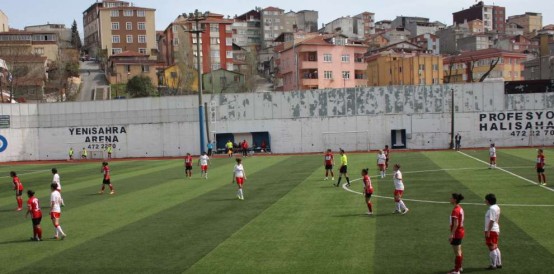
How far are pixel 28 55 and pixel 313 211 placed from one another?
109 metres

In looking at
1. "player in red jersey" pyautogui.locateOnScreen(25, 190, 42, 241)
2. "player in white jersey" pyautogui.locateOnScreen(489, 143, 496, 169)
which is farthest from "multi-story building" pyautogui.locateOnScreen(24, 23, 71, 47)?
"player in red jersey" pyautogui.locateOnScreen(25, 190, 42, 241)

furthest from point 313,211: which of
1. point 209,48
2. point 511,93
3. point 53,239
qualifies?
point 209,48

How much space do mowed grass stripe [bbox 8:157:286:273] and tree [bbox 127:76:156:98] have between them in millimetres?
67128

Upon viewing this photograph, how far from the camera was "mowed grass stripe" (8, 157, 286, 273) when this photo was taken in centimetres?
1498

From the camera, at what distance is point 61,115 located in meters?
65.9

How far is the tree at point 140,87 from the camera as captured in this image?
3797 inches

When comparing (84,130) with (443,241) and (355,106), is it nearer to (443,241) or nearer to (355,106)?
(355,106)

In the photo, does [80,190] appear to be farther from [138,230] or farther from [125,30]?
[125,30]

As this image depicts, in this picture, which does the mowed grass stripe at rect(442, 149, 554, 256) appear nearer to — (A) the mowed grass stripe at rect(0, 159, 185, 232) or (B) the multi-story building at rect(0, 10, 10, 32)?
(A) the mowed grass stripe at rect(0, 159, 185, 232)

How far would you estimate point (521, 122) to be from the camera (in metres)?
60.9

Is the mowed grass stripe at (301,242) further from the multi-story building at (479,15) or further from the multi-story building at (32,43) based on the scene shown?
the multi-story building at (479,15)

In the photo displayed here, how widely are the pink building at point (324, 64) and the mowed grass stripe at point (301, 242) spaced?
74043 mm

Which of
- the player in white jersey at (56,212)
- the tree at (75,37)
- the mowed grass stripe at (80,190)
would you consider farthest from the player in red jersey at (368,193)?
the tree at (75,37)

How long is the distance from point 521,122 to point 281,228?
49.8 m
